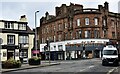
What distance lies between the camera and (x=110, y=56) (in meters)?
37.1

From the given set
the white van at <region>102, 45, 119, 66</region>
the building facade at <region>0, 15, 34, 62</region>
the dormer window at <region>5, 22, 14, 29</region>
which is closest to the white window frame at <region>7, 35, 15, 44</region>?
the building facade at <region>0, 15, 34, 62</region>

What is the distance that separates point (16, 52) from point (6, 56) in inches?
91.1

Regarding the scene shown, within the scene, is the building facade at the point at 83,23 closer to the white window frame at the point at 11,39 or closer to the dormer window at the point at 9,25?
the dormer window at the point at 9,25

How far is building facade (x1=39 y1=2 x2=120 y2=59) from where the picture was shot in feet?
220

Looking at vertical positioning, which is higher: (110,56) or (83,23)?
(83,23)

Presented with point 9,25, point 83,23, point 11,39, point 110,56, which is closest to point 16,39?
point 11,39

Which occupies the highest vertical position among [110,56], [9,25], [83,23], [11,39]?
[83,23]

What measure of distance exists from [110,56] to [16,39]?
59.2ft

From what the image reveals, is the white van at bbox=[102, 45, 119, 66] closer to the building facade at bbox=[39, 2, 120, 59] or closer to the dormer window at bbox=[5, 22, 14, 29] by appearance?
the dormer window at bbox=[5, 22, 14, 29]

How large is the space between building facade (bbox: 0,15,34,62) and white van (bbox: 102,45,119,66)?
52.8 feet

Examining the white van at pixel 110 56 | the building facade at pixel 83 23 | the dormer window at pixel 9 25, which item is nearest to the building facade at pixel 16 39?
the dormer window at pixel 9 25

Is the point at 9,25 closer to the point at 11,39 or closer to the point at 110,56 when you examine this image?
the point at 11,39

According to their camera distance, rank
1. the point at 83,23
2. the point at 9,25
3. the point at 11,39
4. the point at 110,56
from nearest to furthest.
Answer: the point at 110,56 < the point at 11,39 < the point at 9,25 < the point at 83,23

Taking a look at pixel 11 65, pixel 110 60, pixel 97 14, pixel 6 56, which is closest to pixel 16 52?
pixel 6 56
